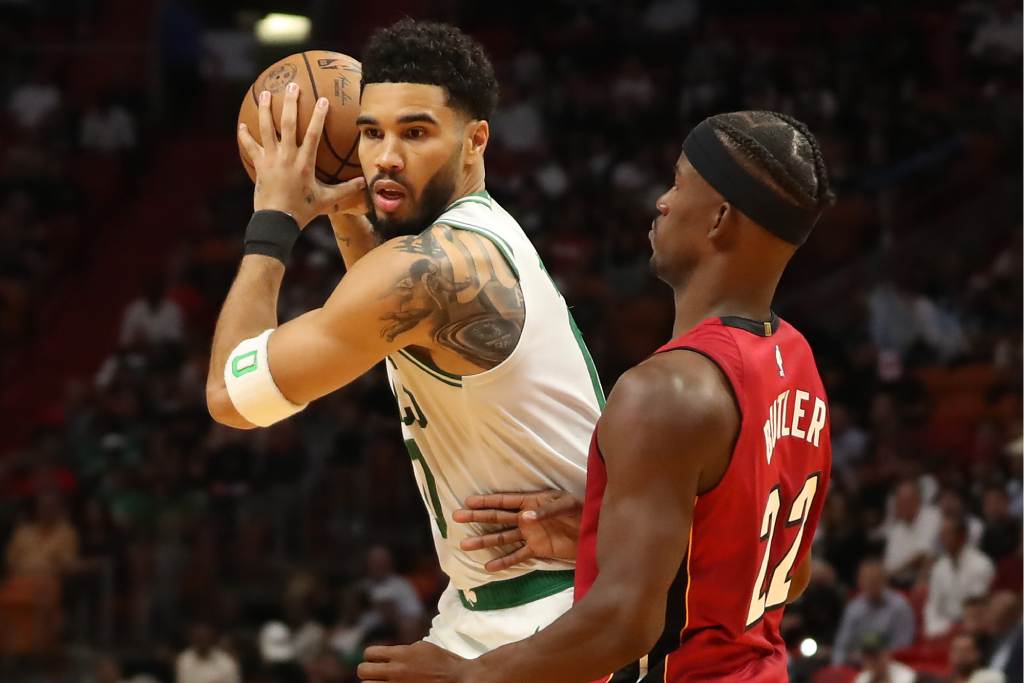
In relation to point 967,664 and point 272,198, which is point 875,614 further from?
point 272,198

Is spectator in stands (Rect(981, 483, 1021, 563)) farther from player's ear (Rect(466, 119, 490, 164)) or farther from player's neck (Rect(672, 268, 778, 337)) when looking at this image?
player's neck (Rect(672, 268, 778, 337))

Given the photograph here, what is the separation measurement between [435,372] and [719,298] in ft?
2.85

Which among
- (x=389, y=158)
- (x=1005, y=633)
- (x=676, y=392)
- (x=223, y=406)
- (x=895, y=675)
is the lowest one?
(x=895, y=675)

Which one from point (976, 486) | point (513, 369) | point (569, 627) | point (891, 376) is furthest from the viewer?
point (891, 376)

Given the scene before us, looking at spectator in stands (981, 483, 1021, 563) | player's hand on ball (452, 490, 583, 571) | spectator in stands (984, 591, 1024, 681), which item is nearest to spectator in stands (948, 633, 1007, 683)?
spectator in stands (984, 591, 1024, 681)

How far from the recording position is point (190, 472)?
1259 cm

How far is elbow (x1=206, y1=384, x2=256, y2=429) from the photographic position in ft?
12.2

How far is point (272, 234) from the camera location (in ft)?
13.1

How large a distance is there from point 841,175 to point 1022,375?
12.0ft

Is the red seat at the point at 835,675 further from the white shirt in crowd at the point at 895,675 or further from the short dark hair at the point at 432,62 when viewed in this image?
the short dark hair at the point at 432,62

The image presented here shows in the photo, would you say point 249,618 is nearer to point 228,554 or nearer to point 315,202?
point 228,554

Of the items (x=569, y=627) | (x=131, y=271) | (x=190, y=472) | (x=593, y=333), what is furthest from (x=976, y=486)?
(x=131, y=271)

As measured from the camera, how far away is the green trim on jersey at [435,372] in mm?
3803

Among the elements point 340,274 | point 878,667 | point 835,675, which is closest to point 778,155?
point 878,667
